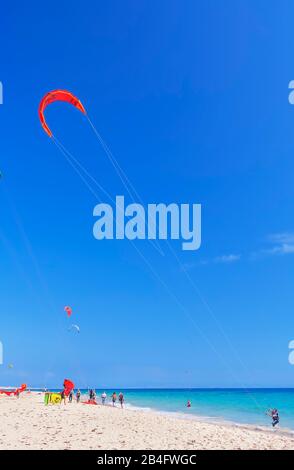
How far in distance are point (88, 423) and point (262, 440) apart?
6883mm

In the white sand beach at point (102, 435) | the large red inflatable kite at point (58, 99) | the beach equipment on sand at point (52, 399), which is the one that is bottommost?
the white sand beach at point (102, 435)

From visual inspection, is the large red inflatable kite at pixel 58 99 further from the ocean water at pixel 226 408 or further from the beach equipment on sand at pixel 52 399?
the ocean water at pixel 226 408

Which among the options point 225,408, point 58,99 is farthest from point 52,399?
point 225,408

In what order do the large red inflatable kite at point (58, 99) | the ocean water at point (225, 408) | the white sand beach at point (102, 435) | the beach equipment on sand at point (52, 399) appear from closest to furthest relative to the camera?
the white sand beach at point (102, 435)
the large red inflatable kite at point (58, 99)
the beach equipment on sand at point (52, 399)
the ocean water at point (225, 408)

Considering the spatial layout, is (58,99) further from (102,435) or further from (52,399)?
(52,399)

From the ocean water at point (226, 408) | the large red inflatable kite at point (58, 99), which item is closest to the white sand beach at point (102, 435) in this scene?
the large red inflatable kite at point (58, 99)

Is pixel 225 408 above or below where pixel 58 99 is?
below

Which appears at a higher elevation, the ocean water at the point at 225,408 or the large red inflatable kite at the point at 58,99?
the large red inflatable kite at the point at 58,99

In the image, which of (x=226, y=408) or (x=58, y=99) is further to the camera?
(x=226, y=408)

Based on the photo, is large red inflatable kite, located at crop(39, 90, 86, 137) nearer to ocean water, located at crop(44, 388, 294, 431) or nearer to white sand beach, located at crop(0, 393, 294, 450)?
white sand beach, located at crop(0, 393, 294, 450)

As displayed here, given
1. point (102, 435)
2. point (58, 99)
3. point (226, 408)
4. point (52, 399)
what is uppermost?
point (58, 99)
